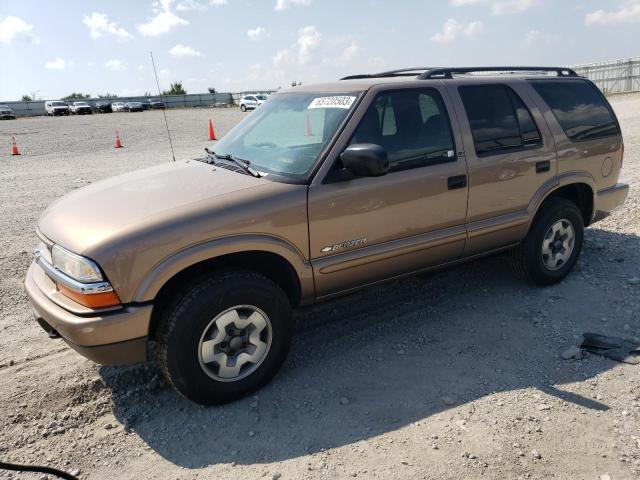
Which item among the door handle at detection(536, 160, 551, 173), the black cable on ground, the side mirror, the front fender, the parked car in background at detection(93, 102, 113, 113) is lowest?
the parked car in background at detection(93, 102, 113, 113)

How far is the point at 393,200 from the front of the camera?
3.64 metres

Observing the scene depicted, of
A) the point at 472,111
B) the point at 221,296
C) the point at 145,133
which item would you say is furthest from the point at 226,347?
the point at 145,133

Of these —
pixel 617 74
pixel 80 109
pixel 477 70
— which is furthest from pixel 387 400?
pixel 80 109

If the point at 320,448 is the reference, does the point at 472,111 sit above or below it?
above

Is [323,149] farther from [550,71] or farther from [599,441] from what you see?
[550,71]

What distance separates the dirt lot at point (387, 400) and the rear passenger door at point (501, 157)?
2.34 feet

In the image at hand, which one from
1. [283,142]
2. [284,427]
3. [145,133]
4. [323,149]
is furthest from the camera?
[145,133]

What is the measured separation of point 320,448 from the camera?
9.42 ft

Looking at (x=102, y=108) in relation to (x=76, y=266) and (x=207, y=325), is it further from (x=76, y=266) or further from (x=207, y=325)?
(x=207, y=325)

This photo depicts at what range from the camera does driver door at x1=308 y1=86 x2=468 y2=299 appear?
343 cm

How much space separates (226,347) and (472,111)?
262 centimetres

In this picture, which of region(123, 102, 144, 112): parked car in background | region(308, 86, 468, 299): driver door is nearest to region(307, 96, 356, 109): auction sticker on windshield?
region(308, 86, 468, 299): driver door

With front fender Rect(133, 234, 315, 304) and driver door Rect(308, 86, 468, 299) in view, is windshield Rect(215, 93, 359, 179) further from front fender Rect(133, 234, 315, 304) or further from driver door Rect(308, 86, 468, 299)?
front fender Rect(133, 234, 315, 304)

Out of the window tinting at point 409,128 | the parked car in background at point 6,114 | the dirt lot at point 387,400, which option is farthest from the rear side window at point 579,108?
the parked car in background at point 6,114
